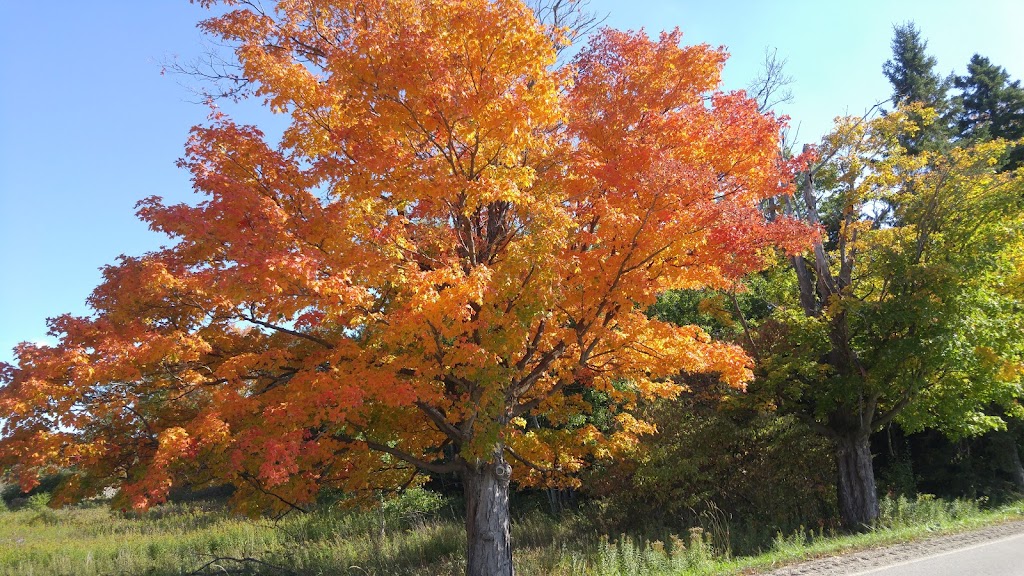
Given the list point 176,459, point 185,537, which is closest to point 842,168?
point 176,459

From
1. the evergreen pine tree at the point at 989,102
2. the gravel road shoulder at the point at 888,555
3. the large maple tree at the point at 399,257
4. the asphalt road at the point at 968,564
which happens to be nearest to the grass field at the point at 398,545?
the gravel road shoulder at the point at 888,555

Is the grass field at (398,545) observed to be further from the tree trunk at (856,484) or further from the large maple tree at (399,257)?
the large maple tree at (399,257)

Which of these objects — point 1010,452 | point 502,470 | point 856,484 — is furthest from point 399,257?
point 1010,452

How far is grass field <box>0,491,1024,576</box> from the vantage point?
964 centimetres

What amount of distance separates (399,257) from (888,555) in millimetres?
8938

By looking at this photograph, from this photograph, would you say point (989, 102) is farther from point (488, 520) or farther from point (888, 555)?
point (488, 520)

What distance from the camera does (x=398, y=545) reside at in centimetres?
1427

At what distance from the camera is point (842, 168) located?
550 inches

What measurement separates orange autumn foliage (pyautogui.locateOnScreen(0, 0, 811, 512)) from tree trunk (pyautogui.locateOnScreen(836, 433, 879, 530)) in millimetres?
6287

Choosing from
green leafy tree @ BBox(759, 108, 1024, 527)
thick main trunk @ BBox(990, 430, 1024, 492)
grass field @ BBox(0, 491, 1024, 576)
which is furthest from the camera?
thick main trunk @ BBox(990, 430, 1024, 492)

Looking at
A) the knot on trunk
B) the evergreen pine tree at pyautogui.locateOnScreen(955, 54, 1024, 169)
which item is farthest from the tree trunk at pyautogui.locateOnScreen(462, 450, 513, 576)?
the evergreen pine tree at pyautogui.locateOnScreen(955, 54, 1024, 169)

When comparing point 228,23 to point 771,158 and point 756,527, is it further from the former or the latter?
point 756,527

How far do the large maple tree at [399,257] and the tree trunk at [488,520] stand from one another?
45mm

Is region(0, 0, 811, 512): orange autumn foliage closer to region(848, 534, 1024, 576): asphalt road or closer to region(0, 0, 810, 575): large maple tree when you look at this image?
region(0, 0, 810, 575): large maple tree
